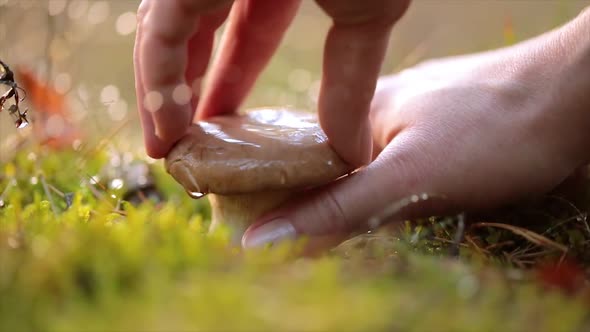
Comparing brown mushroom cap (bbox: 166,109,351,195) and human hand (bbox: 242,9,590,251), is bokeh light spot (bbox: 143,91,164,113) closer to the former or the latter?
brown mushroom cap (bbox: 166,109,351,195)

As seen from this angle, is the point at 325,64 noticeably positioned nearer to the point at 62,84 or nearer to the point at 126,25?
the point at 126,25

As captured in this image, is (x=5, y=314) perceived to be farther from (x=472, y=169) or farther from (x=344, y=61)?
(x=472, y=169)

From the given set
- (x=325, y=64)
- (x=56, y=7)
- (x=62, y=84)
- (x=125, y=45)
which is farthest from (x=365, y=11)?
(x=125, y=45)

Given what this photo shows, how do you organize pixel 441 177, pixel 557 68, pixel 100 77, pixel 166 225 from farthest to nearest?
pixel 100 77 → pixel 557 68 → pixel 441 177 → pixel 166 225

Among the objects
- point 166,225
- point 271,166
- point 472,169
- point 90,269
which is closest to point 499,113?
point 472,169

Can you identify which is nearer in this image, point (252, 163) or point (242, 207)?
point (252, 163)

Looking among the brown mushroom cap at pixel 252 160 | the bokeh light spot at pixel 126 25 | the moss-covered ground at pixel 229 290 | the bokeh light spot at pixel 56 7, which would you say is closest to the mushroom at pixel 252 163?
the brown mushroom cap at pixel 252 160

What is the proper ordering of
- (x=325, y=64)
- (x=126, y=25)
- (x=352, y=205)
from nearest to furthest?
1. (x=325, y=64)
2. (x=352, y=205)
3. (x=126, y=25)
